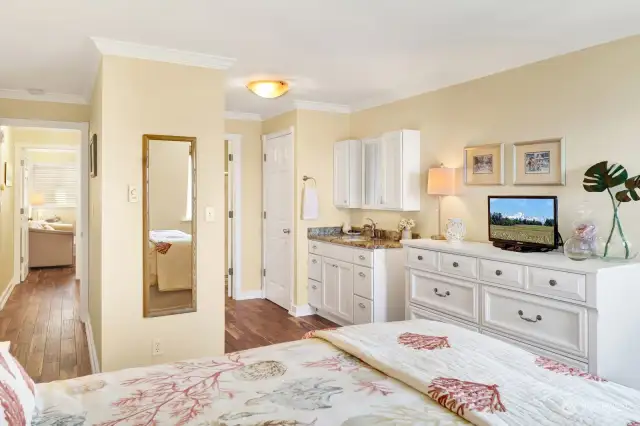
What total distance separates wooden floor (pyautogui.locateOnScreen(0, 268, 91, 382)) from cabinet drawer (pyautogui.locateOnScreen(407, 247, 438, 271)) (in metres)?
2.63

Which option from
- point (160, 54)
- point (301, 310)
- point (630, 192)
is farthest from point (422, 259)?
point (160, 54)

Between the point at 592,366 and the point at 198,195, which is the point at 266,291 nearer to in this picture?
the point at 198,195

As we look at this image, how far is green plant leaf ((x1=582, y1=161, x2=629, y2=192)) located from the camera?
2752mm

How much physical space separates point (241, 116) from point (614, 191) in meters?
4.11

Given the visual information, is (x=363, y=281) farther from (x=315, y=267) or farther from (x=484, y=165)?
(x=484, y=165)

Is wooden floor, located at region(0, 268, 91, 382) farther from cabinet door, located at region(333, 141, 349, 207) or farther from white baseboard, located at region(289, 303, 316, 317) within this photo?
cabinet door, located at region(333, 141, 349, 207)

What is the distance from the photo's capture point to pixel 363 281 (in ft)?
14.0

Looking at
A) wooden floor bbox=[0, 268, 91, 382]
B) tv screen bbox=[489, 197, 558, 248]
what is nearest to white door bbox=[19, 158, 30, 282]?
wooden floor bbox=[0, 268, 91, 382]

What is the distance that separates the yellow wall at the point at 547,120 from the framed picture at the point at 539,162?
0.05 m

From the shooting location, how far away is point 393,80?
409cm

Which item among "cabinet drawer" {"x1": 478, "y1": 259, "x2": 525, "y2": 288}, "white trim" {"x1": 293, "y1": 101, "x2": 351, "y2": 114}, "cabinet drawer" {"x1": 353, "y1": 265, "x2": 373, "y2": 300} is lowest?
"cabinet drawer" {"x1": 353, "y1": 265, "x2": 373, "y2": 300}

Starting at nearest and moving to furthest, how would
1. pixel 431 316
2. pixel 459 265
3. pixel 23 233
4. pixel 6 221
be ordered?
pixel 459 265 → pixel 431 316 → pixel 6 221 → pixel 23 233

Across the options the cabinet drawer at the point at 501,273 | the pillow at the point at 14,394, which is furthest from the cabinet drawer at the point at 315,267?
the pillow at the point at 14,394

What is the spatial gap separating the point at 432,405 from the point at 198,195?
2.48 meters
